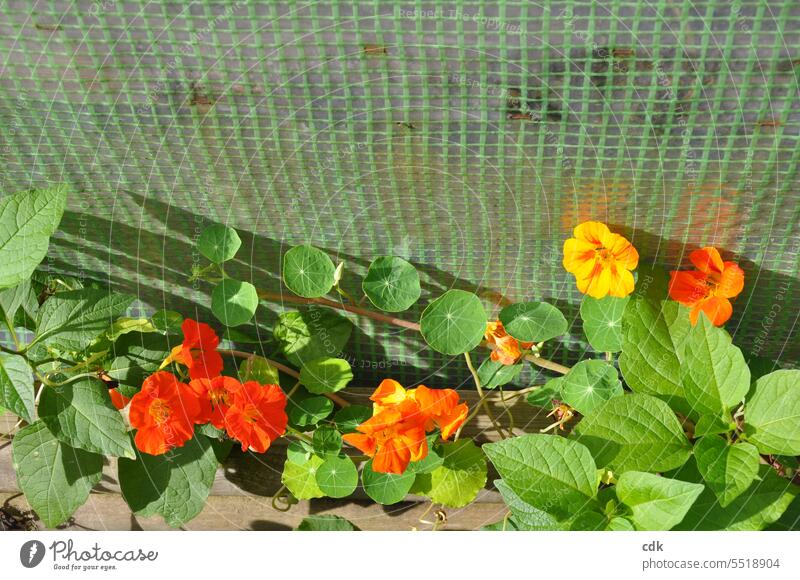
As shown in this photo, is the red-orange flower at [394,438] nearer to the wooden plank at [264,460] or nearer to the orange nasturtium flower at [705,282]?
the wooden plank at [264,460]

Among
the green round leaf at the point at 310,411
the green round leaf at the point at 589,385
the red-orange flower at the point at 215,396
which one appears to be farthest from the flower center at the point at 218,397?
the green round leaf at the point at 589,385

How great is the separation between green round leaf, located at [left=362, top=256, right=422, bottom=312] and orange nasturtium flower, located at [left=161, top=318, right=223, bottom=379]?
221 millimetres

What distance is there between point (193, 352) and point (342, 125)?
1.19 ft

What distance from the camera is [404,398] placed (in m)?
1.00

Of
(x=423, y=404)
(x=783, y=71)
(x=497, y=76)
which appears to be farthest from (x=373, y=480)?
(x=783, y=71)

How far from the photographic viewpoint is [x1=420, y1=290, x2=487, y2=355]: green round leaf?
1.01 meters

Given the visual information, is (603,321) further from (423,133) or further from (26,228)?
(26,228)

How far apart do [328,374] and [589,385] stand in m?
0.37

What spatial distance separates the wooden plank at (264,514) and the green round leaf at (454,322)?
286 millimetres

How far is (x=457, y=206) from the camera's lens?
38.3 inches

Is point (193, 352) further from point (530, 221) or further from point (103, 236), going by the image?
point (530, 221)

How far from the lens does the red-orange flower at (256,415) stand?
3.16 feet

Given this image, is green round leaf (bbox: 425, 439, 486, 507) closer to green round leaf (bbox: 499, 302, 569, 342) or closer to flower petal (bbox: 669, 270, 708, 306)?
green round leaf (bbox: 499, 302, 569, 342)

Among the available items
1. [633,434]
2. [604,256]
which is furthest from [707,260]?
[633,434]
